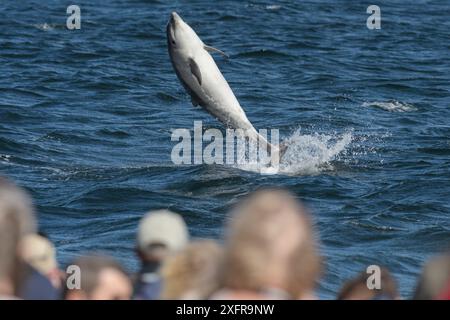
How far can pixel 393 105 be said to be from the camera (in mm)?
28922

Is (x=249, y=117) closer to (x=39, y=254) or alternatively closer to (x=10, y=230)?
(x=39, y=254)

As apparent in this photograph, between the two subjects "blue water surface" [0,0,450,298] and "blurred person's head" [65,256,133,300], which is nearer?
"blurred person's head" [65,256,133,300]

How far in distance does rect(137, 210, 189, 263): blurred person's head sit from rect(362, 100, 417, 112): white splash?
858 inches

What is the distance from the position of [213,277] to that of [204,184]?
13.3m

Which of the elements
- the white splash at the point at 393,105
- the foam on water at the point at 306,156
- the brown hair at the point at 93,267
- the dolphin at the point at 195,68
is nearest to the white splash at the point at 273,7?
the white splash at the point at 393,105

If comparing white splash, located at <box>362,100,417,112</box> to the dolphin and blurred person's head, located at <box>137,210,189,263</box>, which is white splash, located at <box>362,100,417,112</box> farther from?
blurred person's head, located at <box>137,210,189,263</box>

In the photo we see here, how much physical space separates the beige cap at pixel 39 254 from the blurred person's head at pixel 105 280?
356 millimetres

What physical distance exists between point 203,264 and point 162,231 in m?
0.34

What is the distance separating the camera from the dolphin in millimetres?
16266

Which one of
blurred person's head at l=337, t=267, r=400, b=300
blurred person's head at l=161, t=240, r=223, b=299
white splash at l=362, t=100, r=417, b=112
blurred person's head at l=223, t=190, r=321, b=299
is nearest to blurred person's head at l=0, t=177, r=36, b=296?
blurred person's head at l=161, t=240, r=223, b=299

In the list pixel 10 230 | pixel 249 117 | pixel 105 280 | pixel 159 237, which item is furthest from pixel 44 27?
pixel 10 230

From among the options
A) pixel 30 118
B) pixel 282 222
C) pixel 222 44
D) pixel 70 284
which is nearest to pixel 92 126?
pixel 30 118

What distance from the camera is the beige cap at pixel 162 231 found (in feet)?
21.7
